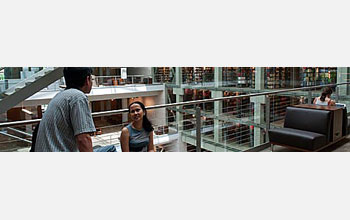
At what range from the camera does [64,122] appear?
4.47ft

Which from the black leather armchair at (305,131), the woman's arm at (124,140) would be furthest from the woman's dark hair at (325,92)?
the woman's arm at (124,140)

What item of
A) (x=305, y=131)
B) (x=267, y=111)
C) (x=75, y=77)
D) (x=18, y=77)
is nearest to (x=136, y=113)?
(x=75, y=77)

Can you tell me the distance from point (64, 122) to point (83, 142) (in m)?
0.11

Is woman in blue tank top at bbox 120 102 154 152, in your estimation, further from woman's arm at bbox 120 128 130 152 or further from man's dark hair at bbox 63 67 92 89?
man's dark hair at bbox 63 67 92 89

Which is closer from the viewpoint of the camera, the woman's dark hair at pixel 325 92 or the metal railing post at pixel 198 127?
the metal railing post at pixel 198 127

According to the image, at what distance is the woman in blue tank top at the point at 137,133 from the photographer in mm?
2270

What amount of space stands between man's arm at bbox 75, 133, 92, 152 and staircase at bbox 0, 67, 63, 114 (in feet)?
25.3

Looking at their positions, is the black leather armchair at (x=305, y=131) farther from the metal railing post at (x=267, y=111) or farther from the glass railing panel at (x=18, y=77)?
the glass railing panel at (x=18, y=77)

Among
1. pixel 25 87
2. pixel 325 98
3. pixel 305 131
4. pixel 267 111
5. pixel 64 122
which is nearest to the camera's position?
pixel 64 122

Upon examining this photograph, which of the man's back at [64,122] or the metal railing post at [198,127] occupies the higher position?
the man's back at [64,122]

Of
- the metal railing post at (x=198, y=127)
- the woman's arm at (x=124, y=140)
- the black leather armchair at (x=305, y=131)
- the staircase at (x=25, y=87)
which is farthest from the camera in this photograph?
the staircase at (x=25, y=87)

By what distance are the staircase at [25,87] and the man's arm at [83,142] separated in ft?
25.3

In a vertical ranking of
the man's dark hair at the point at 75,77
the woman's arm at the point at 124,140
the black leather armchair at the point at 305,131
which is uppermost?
the man's dark hair at the point at 75,77

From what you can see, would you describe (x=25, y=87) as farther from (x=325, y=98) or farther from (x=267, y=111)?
(x=325, y=98)
